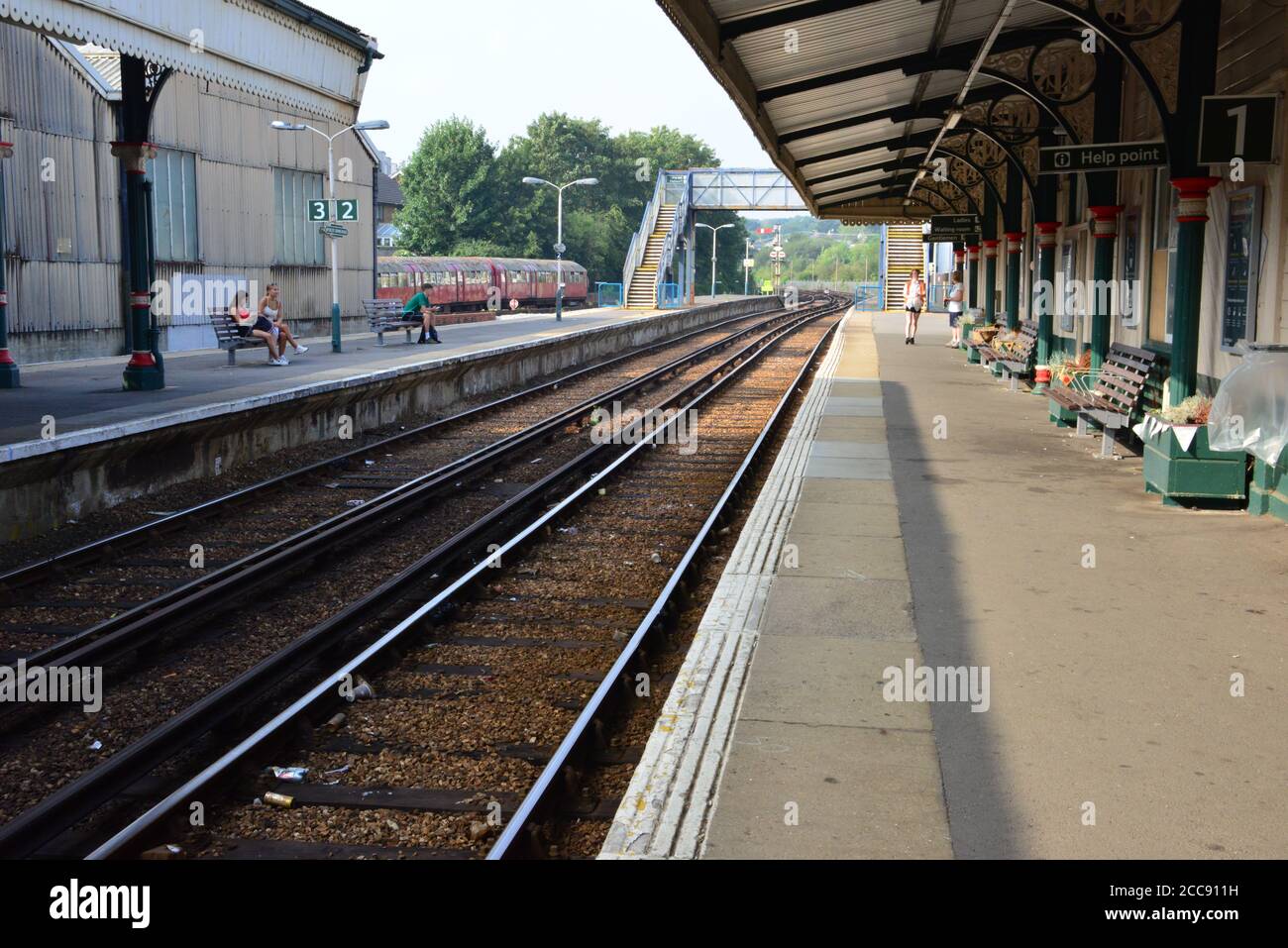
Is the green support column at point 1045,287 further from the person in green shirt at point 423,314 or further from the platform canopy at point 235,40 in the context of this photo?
the person in green shirt at point 423,314

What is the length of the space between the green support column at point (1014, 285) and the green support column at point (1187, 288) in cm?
1278

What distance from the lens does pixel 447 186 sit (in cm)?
8338

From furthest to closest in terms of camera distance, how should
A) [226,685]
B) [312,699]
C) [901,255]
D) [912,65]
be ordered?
[901,255]
[912,65]
[226,685]
[312,699]

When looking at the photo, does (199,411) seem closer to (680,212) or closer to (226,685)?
(226,685)

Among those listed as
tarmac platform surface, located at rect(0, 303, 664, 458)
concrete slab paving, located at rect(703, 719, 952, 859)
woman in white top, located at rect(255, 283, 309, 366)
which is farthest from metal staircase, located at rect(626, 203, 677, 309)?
concrete slab paving, located at rect(703, 719, 952, 859)

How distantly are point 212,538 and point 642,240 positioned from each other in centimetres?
5177

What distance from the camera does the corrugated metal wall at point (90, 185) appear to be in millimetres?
20484

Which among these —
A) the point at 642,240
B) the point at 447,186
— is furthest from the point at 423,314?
the point at 447,186

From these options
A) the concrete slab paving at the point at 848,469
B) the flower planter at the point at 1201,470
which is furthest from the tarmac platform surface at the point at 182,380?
the flower planter at the point at 1201,470

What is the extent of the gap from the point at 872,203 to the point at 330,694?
100ft

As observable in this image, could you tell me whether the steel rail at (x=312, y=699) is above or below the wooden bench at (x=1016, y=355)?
below

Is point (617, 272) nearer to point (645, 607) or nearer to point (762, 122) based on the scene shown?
point (762, 122)

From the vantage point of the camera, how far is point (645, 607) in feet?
26.2
